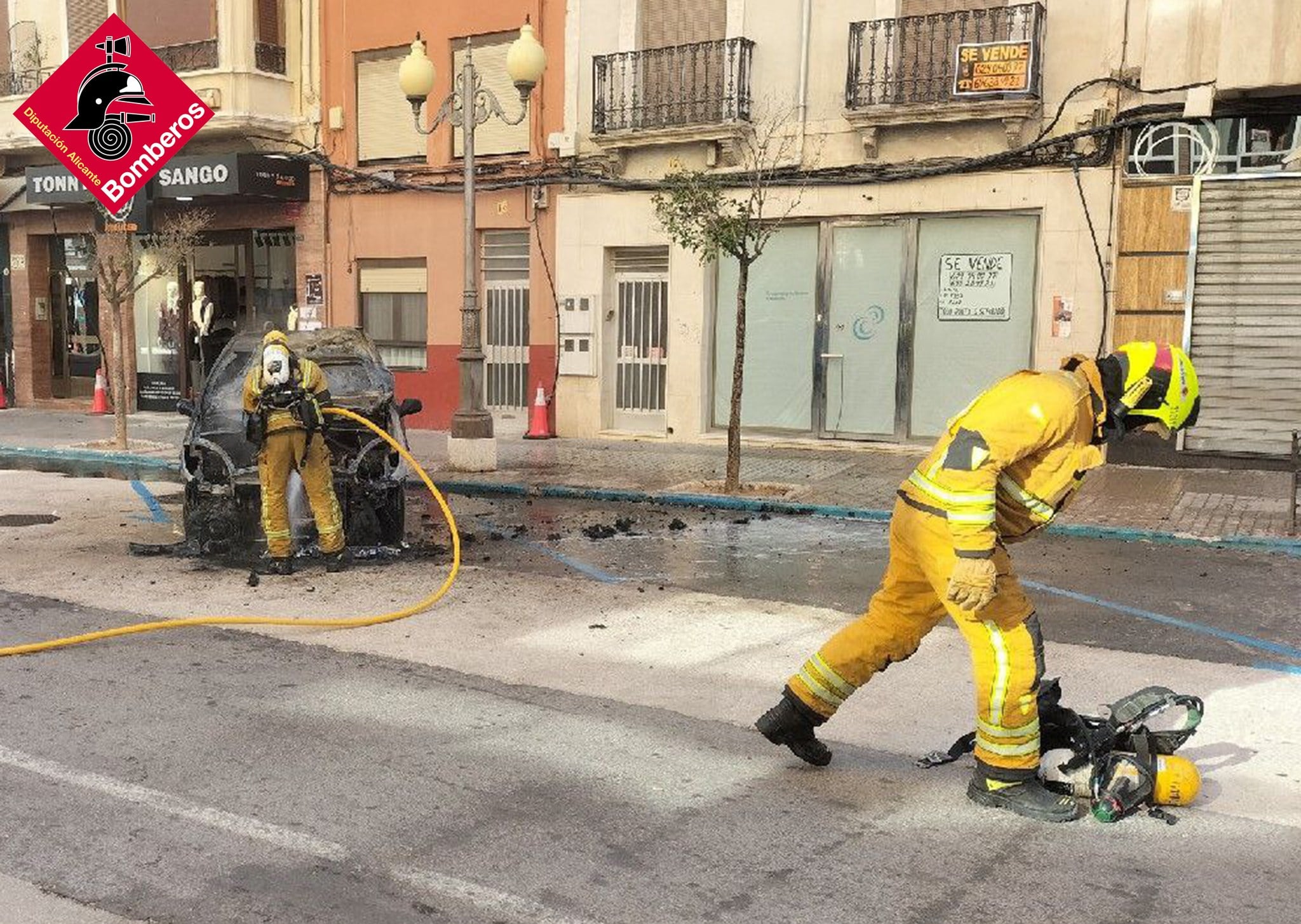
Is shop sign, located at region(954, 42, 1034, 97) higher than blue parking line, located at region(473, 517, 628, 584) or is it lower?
higher

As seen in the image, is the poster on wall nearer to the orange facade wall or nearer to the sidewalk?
the sidewalk

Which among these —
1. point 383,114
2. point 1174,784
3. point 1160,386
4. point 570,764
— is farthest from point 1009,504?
point 383,114

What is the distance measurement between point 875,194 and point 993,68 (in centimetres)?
214

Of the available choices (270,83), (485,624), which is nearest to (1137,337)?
(485,624)

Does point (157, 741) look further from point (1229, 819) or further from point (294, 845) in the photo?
point (1229, 819)

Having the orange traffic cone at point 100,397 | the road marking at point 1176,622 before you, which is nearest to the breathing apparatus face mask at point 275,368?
the road marking at point 1176,622

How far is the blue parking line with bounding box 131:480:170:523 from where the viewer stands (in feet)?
36.0

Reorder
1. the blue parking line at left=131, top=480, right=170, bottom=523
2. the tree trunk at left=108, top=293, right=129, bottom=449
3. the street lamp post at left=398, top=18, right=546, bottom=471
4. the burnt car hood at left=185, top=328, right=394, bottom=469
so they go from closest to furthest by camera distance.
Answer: the burnt car hood at left=185, top=328, right=394, bottom=469, the blue parking line at left=131, top=480, right=170, bottom=523, the street lamp post at left=398, top=18, right=546, bottom=471, the tree trunk at left=108, top=293, right=129, bottom=449

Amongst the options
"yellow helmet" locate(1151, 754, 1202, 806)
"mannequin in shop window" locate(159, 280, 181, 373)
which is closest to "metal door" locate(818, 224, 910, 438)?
"yellow helmet" locate(1151, 754, 1202, 806)

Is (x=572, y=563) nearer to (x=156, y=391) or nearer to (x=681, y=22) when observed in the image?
(x=681, y=22)

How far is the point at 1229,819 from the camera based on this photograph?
13.8ft

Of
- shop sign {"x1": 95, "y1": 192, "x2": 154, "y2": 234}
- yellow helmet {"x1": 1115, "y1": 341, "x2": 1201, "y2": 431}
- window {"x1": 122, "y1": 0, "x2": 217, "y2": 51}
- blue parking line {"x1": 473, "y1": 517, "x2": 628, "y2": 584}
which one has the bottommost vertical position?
blue parking line {"x1": 473, "y1": 517, "x2": 628, "y2": 584}

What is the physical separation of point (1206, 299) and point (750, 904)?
41.6ft

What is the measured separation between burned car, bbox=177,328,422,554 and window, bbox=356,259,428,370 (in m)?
10.2
